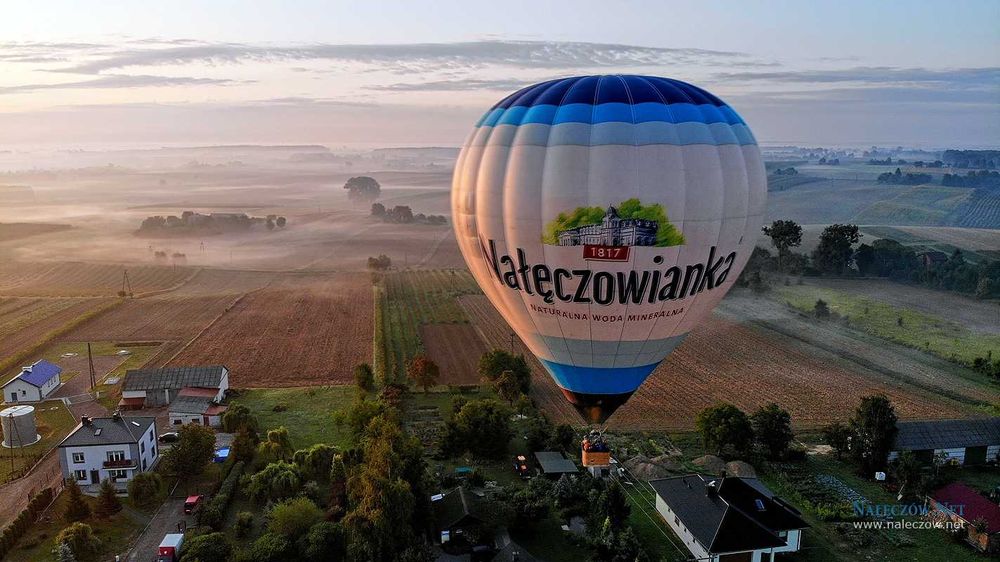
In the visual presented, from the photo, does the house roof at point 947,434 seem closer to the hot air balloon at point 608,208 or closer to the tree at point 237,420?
the hot air balloon at point 608,208

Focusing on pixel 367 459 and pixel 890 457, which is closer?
pixel 367 459

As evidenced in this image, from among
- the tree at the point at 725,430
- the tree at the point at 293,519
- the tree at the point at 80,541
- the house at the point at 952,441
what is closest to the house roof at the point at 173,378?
the tree at the point at 80,541

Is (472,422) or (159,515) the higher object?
(472,422)

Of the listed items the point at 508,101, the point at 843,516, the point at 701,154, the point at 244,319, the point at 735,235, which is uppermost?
the point at 508,101

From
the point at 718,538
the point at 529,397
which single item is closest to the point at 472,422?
the point at 529,397

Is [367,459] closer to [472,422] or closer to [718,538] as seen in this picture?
[472,422]

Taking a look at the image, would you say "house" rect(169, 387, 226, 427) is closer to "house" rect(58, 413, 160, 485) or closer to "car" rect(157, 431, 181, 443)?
"car" rect(157, 431, 181, 443)

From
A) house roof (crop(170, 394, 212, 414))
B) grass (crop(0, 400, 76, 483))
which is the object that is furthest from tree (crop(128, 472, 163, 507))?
house roof (crop(170, 394, 212, 414))
